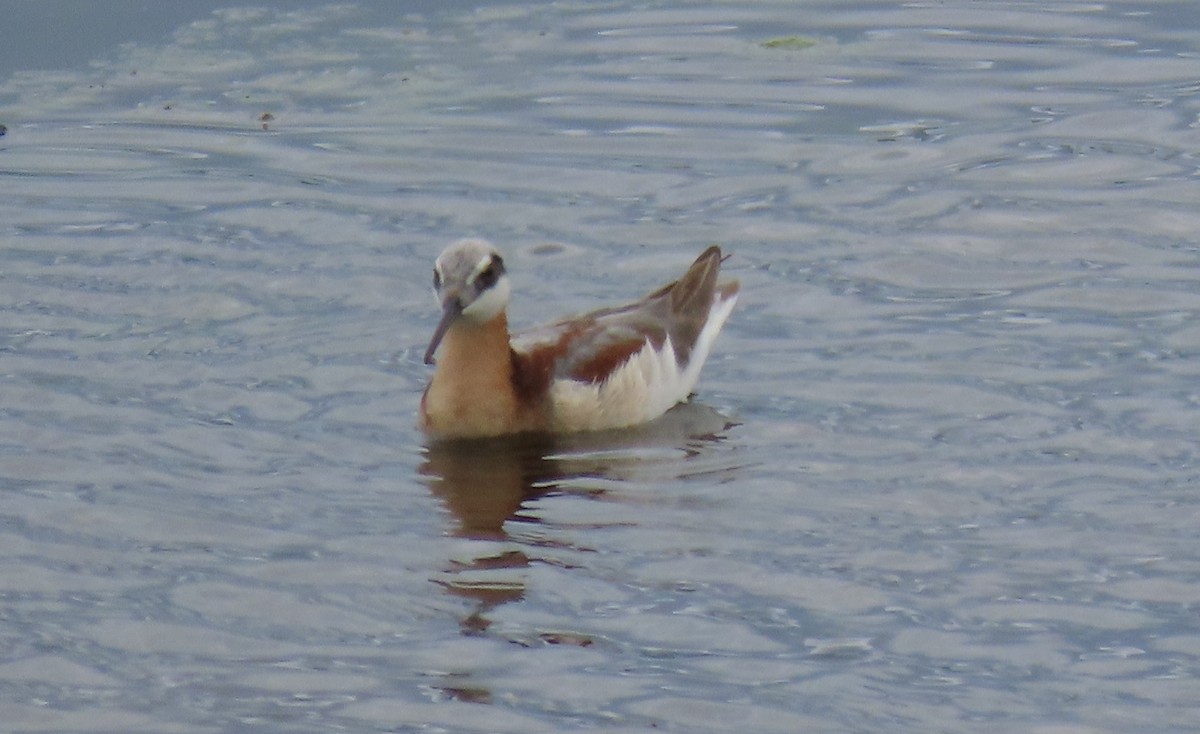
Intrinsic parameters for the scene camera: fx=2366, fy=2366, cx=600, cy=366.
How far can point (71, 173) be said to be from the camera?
18.1 meters

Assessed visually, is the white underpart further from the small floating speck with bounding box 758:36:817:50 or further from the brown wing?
the small floating speck with bounding box 758:36:817:50

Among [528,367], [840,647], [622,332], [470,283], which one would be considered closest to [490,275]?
[470,283]

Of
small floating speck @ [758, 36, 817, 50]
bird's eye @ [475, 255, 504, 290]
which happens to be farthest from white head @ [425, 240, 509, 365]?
small floating speck @ [758, 36, 817, 50]

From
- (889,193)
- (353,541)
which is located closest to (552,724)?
(353,541)

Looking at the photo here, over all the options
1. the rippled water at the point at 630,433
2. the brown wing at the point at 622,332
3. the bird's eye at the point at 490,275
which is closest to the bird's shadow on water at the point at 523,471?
the rippled water at the point at 630,433

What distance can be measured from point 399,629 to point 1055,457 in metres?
3.79

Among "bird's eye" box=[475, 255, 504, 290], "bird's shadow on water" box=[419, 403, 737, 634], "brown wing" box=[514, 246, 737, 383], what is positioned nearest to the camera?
"bird's shadow on water" box=[419, 403, 737, 634]

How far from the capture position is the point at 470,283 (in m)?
12.9

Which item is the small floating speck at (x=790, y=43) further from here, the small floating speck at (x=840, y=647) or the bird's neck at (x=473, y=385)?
the small floating speck at (x=840, y=647)

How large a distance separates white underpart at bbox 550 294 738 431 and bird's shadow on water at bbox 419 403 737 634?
0.07 meters

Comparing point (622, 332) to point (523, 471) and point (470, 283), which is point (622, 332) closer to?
point (470, 283)

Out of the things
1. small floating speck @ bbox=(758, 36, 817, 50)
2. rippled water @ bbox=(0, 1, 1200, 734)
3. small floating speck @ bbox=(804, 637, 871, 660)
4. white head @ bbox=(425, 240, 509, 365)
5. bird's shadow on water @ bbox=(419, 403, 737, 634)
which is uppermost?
small floating speck @ bbox=(758, 36, 817, 50)

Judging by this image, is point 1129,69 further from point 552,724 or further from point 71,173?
point 552,724

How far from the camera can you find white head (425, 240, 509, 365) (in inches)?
508
